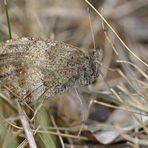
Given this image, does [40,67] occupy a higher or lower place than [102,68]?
higher

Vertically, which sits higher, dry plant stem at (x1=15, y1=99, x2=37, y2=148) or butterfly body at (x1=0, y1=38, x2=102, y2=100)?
butterfly body at (x1=0, y1=38, x2=102, y2=100)

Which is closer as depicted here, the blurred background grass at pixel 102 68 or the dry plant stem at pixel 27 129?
the dry plant stem at pixel 27 129

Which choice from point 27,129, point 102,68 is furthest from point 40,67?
point 102,68

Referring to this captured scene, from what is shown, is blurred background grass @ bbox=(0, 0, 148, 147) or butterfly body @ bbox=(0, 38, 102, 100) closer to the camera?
butterfly body @ bbox=(0, 38, 102, 100)

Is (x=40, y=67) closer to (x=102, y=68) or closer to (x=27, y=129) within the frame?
A: (x=27, y=129)

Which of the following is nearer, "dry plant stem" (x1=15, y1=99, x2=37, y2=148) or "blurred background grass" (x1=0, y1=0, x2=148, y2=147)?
"dry plant stem" (x1=15, y1=99, x2=37, y2=148)

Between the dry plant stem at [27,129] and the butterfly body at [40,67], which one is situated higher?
the butterfly body at [40,67]

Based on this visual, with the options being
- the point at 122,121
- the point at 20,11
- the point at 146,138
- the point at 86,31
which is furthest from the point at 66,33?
the point at 146,138

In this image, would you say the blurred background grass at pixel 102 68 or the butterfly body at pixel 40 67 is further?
the blurred background grass at pixel 102 68
